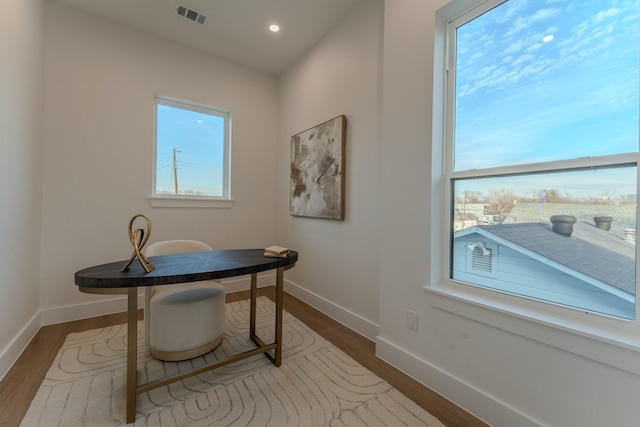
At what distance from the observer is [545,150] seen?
Answer: 132 centimetres

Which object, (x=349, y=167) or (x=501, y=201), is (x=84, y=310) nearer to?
(x=349, y=167)

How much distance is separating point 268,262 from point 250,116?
2.57 meters

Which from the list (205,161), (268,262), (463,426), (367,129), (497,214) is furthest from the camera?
(205,161)

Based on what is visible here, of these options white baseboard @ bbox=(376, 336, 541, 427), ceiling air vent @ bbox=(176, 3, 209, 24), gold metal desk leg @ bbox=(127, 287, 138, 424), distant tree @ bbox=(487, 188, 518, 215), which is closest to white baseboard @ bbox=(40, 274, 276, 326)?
gold metal desk leg @ bbox=(127, 287, 138, 424)

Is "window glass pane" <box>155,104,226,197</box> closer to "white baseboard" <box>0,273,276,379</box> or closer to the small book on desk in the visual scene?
"white baseboard" <box>0,273,276,379</box>

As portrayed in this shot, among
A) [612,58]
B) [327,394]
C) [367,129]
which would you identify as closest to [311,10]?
[367,129]

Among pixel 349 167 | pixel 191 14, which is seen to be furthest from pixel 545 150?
pixel 191 14

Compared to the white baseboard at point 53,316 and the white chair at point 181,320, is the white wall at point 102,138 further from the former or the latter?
the white chair at point 181,320

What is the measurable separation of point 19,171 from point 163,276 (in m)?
1.75

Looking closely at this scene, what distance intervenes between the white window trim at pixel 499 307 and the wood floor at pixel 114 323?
542 millimetres

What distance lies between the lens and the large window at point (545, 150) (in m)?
1.12

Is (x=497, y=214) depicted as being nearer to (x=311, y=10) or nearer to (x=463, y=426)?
(x=463, y=426)

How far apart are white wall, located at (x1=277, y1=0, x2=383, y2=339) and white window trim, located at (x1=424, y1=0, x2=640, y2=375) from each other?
0.65 m

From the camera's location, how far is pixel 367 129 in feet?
7.81
